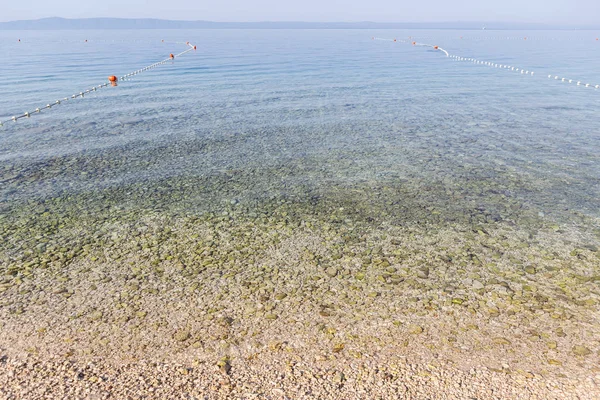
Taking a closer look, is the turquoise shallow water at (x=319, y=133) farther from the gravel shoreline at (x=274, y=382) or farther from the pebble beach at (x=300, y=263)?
the gravel shoreline at (x=274, y=382)

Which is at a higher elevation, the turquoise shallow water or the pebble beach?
the pebble beach

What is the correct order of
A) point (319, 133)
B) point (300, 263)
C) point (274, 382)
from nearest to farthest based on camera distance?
point (274, 382), point (300, 263), point (319, 133)

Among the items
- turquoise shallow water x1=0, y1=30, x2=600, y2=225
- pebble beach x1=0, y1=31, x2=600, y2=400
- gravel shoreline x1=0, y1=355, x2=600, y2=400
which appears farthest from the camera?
turquoise shallow water x1=0, y1=30, x2=600, y2=225

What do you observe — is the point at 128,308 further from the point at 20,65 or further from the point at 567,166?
the point at 20,65

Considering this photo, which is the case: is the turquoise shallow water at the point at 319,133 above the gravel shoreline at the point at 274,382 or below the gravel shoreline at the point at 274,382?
below

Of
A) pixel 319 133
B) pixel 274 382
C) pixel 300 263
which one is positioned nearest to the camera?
pixel 274 382

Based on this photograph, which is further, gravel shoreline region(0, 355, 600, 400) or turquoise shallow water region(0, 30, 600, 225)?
turquoise shallow water region(0, 30, 600, 225)

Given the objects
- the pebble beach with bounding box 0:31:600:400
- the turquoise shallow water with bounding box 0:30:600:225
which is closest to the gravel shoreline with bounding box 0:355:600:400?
the pebble beach with bounding box 0:31:600:400

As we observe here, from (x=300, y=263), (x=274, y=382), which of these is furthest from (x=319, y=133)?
(x=274, y=382)

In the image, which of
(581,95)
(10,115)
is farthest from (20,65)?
(581,95)

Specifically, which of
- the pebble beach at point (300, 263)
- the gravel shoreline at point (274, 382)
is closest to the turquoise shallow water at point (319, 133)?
the pebble beach at point (300, 263)

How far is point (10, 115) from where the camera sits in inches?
805

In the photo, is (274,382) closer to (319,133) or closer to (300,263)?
(300,263)

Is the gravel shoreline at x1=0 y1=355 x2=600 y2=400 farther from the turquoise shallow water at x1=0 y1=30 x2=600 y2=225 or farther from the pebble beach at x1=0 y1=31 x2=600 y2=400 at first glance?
the turquoise shallow water at x1=0 y1=30 x2=600 y2=225
